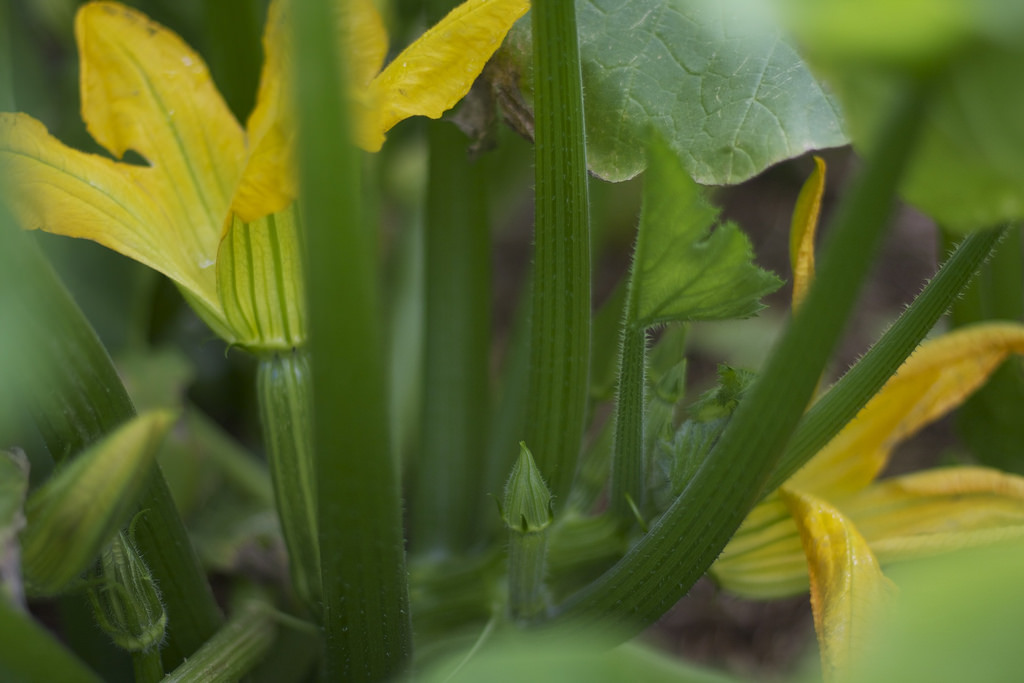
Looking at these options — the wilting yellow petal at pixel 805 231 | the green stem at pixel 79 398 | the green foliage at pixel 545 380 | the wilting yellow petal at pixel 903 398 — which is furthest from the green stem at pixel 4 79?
the wilting yellow petal at pixel 903 398

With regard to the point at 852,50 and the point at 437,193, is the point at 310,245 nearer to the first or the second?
the point at 852,50

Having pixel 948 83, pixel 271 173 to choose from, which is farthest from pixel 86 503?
pixel 948 83

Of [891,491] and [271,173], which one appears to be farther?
[891,491]

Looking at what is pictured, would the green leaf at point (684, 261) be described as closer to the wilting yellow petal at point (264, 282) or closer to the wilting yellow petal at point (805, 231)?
the wilting yellow petal at point (805, 231)

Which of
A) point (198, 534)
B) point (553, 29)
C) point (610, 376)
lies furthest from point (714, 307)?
point (198, 534)

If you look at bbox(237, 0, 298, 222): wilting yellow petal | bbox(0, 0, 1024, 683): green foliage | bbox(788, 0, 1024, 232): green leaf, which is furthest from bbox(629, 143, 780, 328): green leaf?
bbox(237, 0, 298, 222): wilting yellow petal

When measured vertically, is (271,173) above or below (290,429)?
above

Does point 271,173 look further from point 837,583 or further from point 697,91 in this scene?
point 837,583

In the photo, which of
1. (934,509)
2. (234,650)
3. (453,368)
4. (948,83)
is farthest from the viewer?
(453,368)
